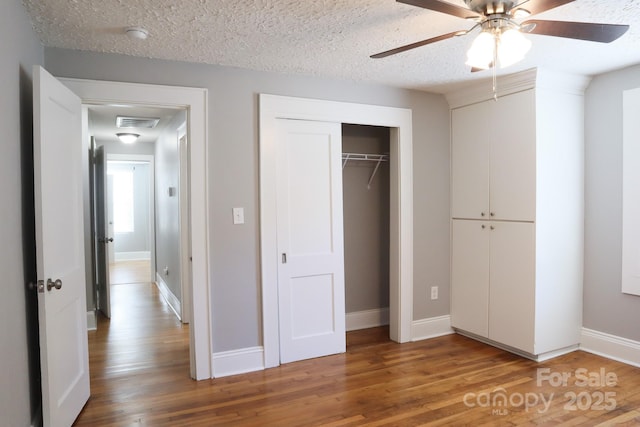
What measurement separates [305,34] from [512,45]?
1.18 metres

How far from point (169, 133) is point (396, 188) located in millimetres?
3023

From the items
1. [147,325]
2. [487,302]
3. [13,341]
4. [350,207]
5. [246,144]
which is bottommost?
[147,325]

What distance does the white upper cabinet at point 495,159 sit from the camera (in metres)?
3.31

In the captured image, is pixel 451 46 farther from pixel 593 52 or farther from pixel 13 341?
pixel 13 341

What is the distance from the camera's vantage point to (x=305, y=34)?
2504 mm

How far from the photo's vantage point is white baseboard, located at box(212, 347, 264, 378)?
10.2 feet

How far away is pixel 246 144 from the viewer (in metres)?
3.18

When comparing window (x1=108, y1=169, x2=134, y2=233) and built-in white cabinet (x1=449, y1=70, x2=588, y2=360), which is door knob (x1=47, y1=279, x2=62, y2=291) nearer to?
built-in white cabinet (x1=449, y1=70, x2=588, y2=360)

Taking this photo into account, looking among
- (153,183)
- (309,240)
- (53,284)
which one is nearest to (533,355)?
(309,240)

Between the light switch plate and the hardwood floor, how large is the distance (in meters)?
1.13

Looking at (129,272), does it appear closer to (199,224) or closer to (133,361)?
(133,361)

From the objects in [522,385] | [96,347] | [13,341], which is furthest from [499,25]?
[96,347]

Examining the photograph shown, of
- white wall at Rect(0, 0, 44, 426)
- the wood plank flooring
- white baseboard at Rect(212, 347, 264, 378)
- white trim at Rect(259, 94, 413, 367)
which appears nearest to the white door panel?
white trim at Rect(259, 94, 413, 367)

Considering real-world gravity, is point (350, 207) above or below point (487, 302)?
above
